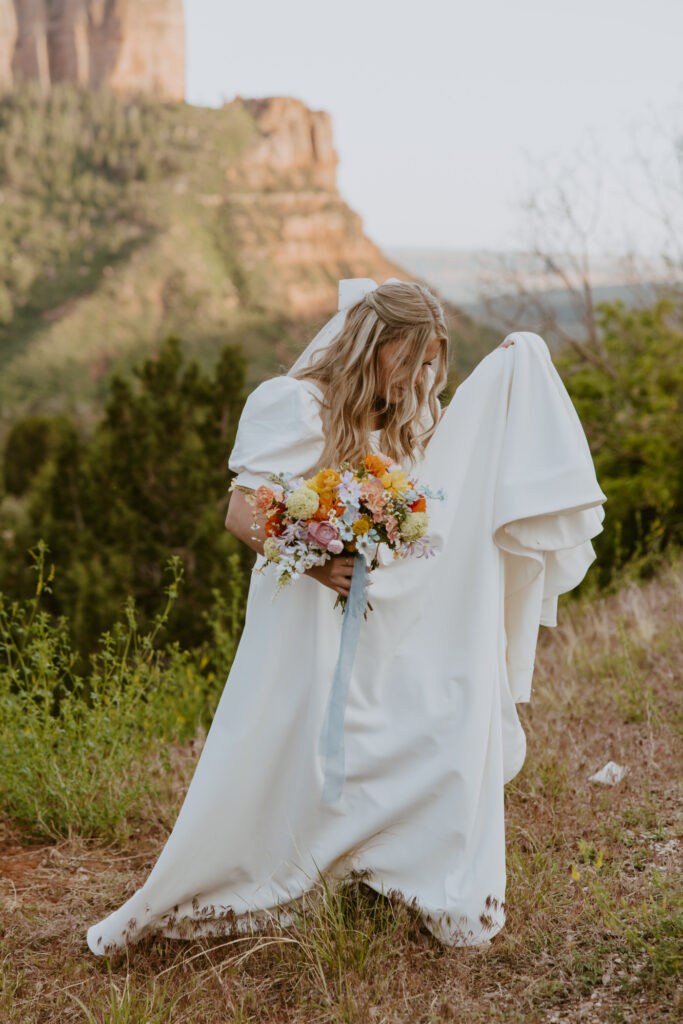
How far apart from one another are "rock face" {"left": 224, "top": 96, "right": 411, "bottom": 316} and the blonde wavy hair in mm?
69832

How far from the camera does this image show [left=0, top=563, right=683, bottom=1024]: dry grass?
7.63 feet

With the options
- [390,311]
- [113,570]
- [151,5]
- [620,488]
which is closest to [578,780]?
[390,311]

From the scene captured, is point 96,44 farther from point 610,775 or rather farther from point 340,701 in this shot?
point 340,701

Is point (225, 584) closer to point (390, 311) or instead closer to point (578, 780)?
point (578, 780)

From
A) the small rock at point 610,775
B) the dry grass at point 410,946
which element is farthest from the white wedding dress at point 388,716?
the small rock at point 610,775

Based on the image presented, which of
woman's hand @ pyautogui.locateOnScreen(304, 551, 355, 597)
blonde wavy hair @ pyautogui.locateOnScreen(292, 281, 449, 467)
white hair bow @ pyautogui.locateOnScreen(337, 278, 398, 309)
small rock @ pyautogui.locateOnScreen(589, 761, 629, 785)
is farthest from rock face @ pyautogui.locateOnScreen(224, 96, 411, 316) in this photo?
woman's hand @ pyautogui.locateOnScreen(304, 551, 355, 597)

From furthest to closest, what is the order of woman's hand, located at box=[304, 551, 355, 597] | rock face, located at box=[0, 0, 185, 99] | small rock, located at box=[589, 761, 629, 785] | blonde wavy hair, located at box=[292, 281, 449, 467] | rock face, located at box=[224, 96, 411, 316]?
rock face, located at box=[0, 0, 185, 99]
rock face, located at box=[224, 96, 411, 316]
small rock, located at box=[589, 761, 629, 785]
blonde wavy hair, located at box=[292, 281, 449, 467]
woman's hand, located at box=[304, 551, 355, 597]

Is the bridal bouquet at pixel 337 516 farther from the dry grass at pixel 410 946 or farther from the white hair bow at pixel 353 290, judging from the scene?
the dry grass at pixel 410 946

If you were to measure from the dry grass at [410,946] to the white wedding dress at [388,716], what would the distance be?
0.35 ft

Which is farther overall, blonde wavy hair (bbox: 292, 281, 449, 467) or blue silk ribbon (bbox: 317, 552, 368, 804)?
blonde wavy hair (bbox: 292, 281, 449, 467)

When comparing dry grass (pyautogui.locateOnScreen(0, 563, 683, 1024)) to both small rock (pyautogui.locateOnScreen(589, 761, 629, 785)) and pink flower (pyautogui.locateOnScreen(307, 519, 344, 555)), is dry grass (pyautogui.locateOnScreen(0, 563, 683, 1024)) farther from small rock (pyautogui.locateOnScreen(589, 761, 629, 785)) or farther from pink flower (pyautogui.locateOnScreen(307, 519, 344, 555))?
pink flower (pyautogui.locateOnScreen(307, 519, 344, 555))

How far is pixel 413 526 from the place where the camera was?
2.29 metres

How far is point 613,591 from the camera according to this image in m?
7.95

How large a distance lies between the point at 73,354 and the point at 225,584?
46715 millimetres
